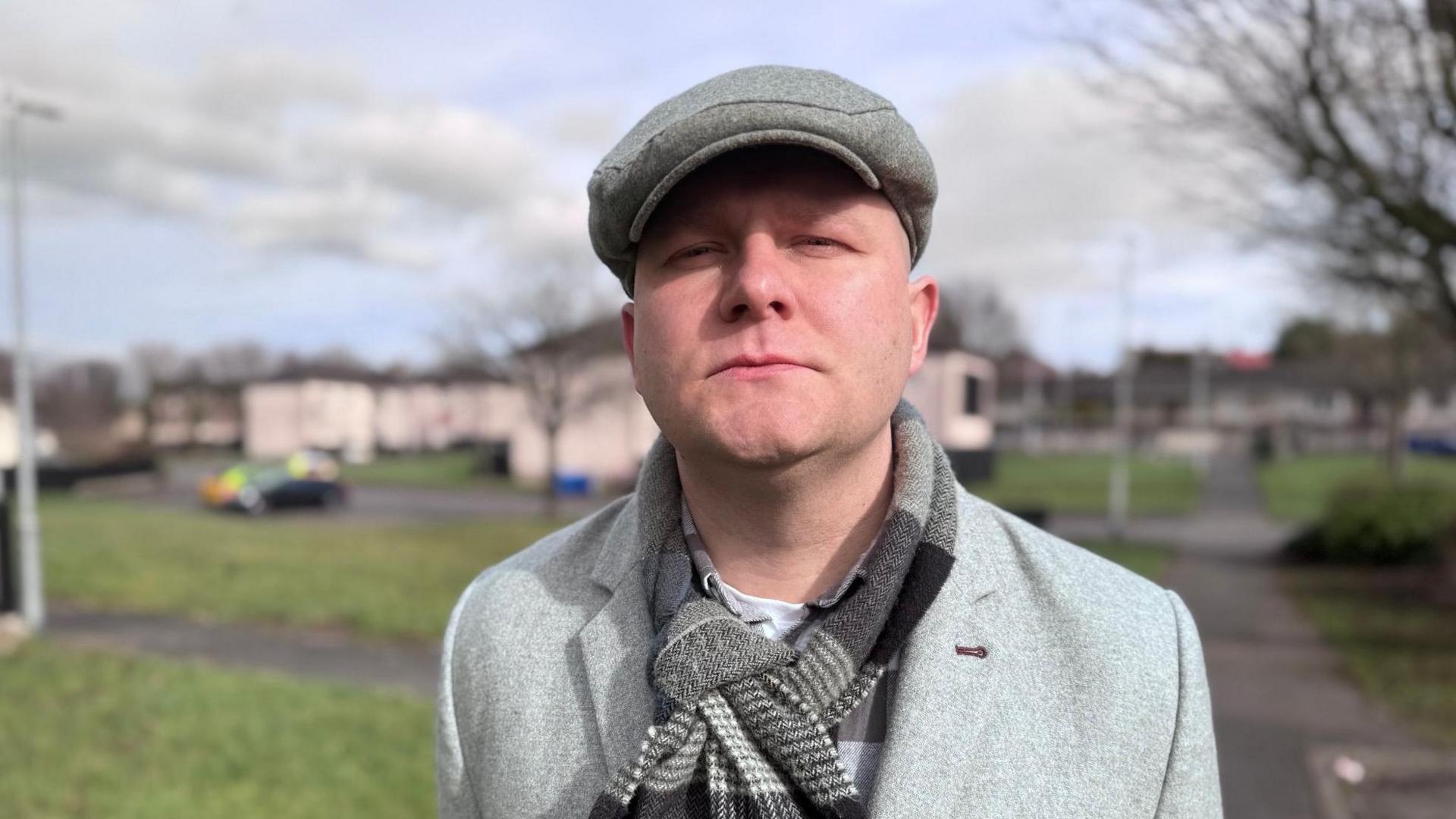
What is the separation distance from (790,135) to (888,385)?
0.41 meters

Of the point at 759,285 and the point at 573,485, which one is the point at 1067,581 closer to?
the point at 759,285

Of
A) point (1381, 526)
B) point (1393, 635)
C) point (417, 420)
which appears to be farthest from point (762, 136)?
point (417, 420)

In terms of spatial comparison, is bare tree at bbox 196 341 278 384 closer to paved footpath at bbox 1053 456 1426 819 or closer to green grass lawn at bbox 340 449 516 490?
green grass lawn at bbox 340 449 516 490

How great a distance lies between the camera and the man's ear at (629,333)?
167 cm

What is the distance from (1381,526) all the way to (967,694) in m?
18.0

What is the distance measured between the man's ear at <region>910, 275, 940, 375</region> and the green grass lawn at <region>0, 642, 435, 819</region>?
180 inches

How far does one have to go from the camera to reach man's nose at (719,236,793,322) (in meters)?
1.43

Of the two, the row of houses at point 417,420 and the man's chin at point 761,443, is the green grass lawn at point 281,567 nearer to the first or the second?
the man's chin at point 761,443

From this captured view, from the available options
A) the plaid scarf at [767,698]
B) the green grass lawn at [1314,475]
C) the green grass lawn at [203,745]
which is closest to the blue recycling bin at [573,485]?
the green grass lawn at [1314,475]

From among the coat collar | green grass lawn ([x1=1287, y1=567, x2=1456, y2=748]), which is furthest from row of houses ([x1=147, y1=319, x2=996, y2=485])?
the coat collar

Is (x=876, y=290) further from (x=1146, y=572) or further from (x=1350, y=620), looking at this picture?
(x=1146, y=572)

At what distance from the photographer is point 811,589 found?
1656mm

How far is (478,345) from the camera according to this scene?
2227 cm

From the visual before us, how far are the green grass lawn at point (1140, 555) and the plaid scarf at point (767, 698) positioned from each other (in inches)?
552
